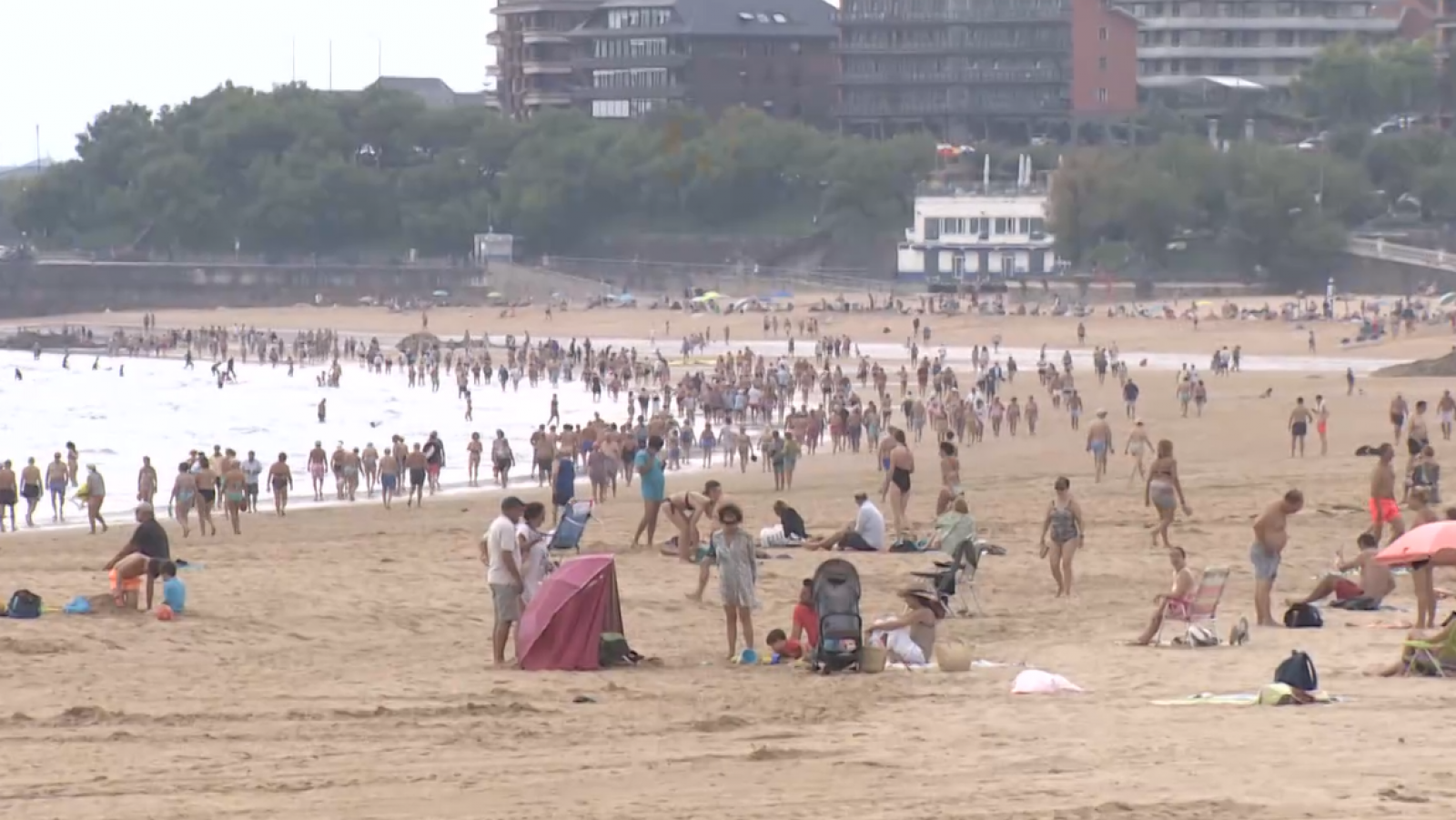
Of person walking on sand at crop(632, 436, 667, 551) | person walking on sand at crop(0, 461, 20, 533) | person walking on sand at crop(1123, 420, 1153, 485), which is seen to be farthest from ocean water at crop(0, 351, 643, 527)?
person walking on sand at crop(632, 436, 667, 551)

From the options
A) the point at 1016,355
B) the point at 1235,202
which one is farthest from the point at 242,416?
the point at 1235,202

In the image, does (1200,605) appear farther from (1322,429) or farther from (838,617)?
(1322,429)

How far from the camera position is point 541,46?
109 metres

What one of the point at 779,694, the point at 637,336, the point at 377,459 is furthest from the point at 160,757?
the point at 637,336

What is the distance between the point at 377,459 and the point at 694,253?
60.1 m

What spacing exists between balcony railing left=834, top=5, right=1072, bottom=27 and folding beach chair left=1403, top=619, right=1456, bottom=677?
281ft

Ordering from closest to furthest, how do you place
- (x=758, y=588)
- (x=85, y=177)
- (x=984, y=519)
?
(x=758, y=588)
(x=984, y=519)
(x=85, y=177)

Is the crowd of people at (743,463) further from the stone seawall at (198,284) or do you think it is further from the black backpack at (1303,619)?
the stone seawall at (198,284)

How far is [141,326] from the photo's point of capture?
281 ft

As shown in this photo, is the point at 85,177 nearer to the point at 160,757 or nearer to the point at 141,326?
the point at 141,326

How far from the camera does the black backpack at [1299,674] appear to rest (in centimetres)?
1147

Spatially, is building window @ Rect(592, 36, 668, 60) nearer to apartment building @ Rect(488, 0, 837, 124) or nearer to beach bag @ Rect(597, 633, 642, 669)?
apartment building @ Rect(488, 0, 837, 124)

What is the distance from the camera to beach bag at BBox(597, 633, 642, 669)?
13.5 metres

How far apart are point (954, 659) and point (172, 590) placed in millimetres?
5157
